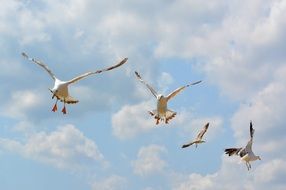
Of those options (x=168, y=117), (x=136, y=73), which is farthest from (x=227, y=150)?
(x=136, y=73)

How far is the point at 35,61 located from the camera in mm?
85188

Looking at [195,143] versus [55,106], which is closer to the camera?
[55,106]

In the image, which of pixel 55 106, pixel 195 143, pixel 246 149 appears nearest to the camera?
pixel 55 106

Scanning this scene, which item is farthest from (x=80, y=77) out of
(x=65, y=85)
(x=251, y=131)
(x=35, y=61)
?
(x=251, y=131)

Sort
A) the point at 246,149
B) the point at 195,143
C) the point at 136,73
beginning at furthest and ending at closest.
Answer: the point at 136,73 → the point at 246,149 → the point at 195,143

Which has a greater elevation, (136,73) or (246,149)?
(136,73)

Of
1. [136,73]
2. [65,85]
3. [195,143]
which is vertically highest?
[136,73]

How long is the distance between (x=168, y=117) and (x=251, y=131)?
10273 millimetres

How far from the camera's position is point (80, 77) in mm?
80625

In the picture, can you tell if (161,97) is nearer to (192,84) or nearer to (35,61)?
(192,84)

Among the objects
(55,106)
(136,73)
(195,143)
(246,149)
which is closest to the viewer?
(55,106)

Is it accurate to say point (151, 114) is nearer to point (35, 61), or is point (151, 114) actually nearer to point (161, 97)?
point (161, 97)

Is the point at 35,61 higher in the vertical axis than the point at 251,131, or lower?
higher

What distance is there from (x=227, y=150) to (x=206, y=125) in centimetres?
372
